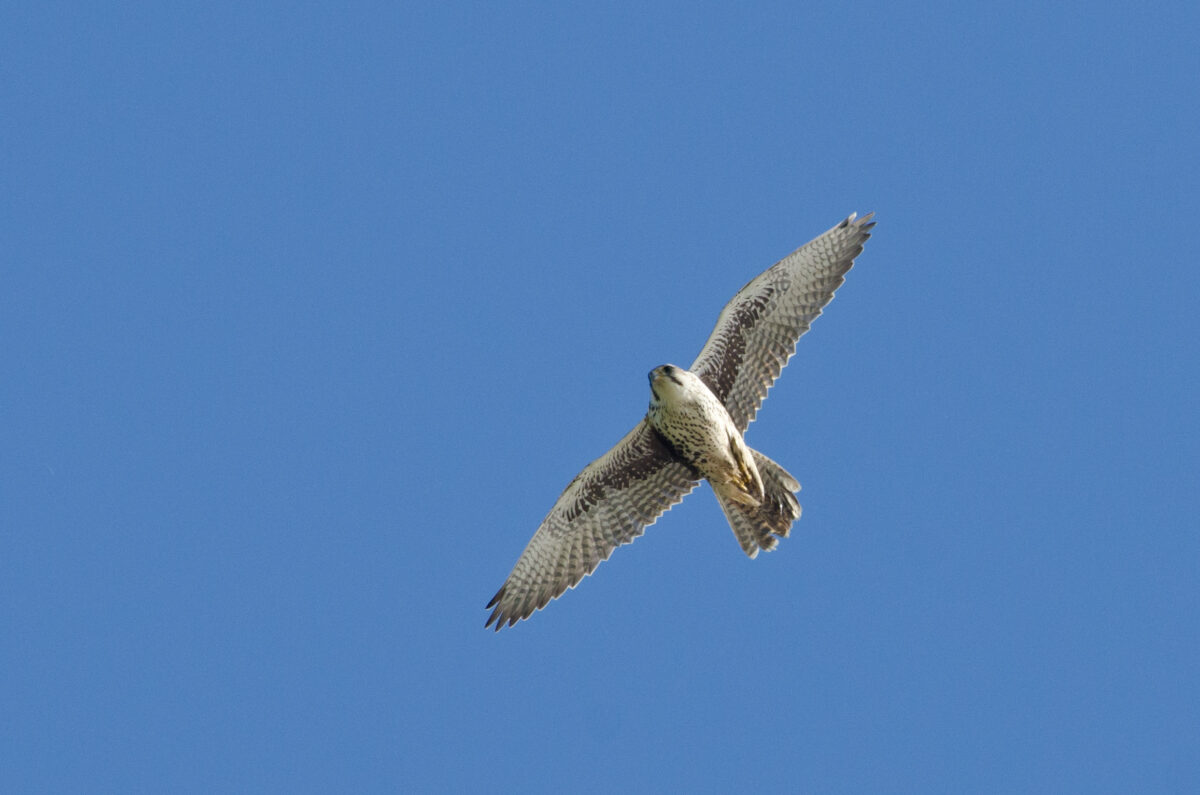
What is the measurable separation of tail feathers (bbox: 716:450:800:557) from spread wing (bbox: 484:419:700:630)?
1.51 feet

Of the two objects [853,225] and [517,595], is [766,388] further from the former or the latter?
[517,595]

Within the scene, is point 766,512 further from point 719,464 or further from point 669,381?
point 669,381

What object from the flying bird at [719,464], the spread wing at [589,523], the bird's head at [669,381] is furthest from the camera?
the spread wing at [589,523]

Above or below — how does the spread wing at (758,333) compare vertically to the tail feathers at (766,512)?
above

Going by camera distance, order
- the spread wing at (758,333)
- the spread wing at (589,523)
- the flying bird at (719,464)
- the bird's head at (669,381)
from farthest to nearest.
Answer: the spread wing at (589,523) < the spread wing at (758,333) < the flying bird at (719,464) < the bird's head at (669,381)

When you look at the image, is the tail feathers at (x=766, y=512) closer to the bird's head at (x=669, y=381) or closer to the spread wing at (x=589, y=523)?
the spread wing at (x=589, y=523)

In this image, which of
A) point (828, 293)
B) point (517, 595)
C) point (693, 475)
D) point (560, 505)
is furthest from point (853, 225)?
point (517, 595)

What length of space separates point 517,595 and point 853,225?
4176 mm

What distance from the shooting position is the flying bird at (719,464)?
1237 cm

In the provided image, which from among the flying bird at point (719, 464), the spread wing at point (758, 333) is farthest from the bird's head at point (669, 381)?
the spread wing at point (758, 333)

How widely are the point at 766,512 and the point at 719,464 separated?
0.68 meters

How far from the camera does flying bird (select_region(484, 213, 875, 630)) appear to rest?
40.6 ft

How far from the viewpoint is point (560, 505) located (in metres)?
12.8

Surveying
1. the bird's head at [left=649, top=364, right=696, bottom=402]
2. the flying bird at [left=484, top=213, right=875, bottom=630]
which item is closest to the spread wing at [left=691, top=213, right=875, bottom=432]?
the flying bird at [left=484, top=213, right=875, bottom=630]
